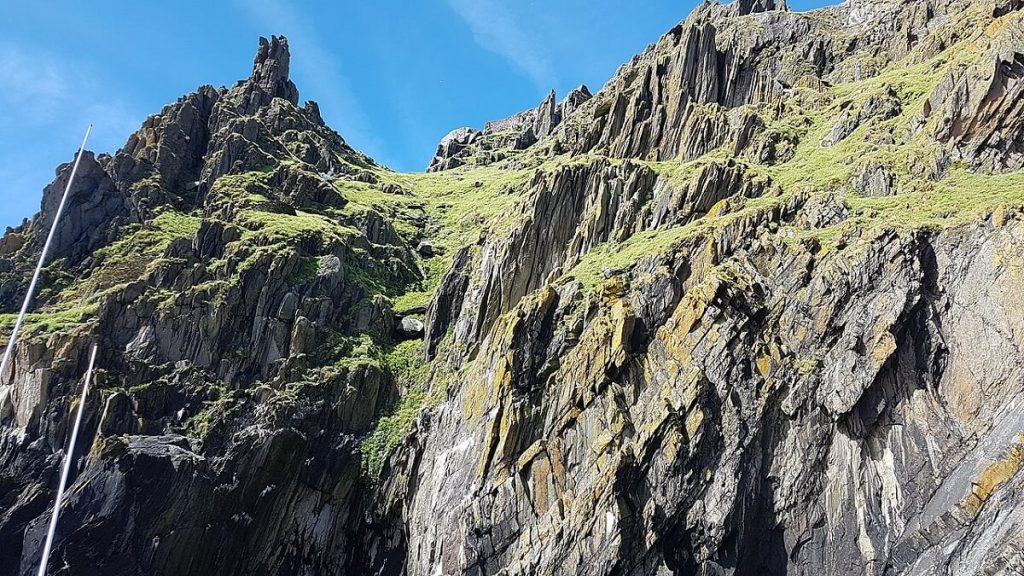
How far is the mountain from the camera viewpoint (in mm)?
29422

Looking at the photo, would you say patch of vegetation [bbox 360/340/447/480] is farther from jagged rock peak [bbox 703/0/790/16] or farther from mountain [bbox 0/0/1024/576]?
jagged rock peak [bbox 703/0/790/16]

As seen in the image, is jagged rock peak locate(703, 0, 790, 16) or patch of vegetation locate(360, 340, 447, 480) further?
jagged rock peak locate(703, 0, 790, 16)

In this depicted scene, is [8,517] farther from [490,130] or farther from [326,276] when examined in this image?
[490,130]

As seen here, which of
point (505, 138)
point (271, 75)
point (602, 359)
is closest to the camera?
point (602, 359)

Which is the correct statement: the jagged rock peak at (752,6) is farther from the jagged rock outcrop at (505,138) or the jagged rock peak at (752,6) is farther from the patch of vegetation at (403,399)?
the patch of vegetation at (403,399)

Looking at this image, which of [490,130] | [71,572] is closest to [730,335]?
[71,572]

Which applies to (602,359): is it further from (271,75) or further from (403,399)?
(271,75)

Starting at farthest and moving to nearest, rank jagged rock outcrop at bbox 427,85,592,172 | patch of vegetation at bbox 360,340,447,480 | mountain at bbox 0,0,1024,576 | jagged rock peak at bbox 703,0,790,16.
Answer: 1. jagged rock outcrop at bbox 427,85,592,172
2. jagged rock peak at bbox 703,0,790,16
3. patch of vegetation at bbox 360,340,447,480
4. mountain at bbox 0,0,1024,576

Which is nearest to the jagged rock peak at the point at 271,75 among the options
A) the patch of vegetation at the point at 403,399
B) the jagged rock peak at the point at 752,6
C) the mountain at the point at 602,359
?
the mountain at the point at 602,359

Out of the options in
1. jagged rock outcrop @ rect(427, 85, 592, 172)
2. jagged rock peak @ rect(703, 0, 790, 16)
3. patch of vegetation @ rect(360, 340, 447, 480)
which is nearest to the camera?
patch of vegetation @ rect(360, 340, 447, 480)

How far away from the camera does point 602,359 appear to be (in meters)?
34.9

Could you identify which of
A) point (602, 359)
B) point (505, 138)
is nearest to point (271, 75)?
point (505, 138)

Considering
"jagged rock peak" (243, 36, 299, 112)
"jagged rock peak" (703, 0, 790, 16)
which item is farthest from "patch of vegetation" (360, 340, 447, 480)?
"jagged rock peak" (703, 0, 790, 16)

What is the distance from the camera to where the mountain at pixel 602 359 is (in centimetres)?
2942
